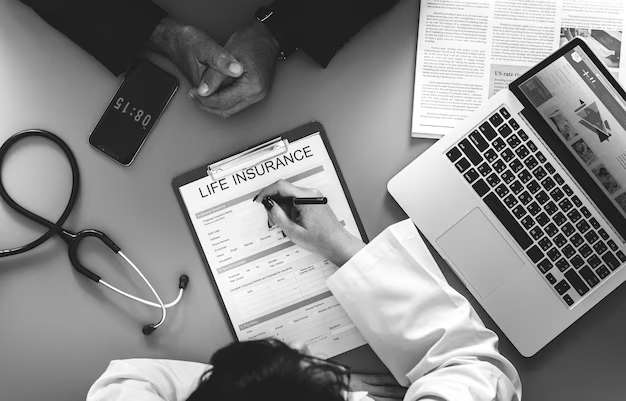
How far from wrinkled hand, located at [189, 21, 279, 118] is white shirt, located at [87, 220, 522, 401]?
34 centimetres

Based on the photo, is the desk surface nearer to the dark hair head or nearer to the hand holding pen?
the hand holding pen

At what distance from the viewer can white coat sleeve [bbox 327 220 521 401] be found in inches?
34.7

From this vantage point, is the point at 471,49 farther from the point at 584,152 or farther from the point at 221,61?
the point at 221,61

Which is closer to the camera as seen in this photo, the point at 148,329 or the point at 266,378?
the point at 266,378

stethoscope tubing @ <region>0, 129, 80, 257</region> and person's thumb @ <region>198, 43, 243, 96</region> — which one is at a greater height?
person's thumb @ <region>198, 43, 243, 96</region>

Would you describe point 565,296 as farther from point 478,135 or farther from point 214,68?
point 214,68

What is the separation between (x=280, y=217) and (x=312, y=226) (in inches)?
2.3

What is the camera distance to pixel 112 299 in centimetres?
101

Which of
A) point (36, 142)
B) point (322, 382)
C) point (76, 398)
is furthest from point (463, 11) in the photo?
point (76, 398)

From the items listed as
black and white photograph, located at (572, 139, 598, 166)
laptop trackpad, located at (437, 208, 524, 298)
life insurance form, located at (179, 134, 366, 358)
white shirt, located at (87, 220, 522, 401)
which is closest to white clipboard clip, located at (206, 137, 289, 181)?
life insurance form, located at (179, 134, 366, 358)

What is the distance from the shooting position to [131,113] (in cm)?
100

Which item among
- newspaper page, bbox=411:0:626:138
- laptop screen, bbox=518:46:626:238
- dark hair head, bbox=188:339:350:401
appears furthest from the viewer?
newspaper page, bbox=411:0:626:138

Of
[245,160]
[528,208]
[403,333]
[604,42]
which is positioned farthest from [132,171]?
[604,42]

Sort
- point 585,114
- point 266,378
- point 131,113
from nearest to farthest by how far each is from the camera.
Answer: point 266,378
point 585,114
point 131,113
